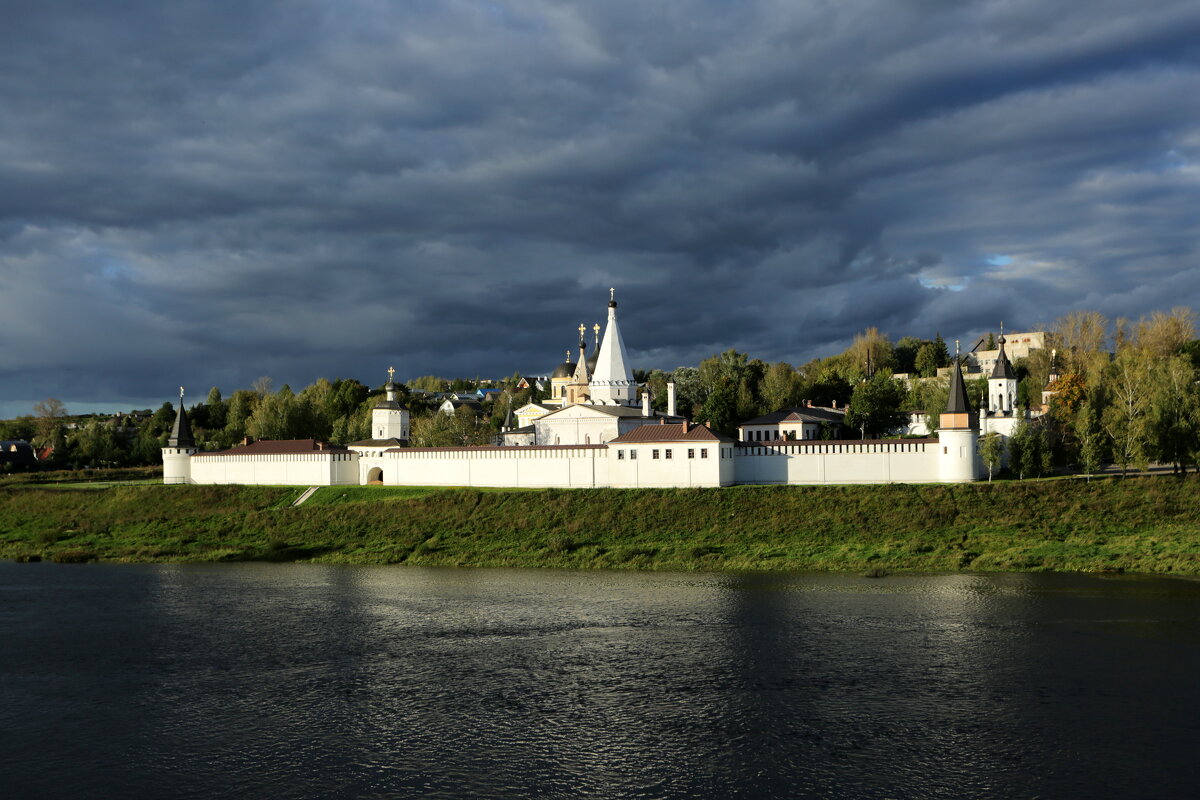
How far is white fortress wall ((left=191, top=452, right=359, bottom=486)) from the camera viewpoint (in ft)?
148

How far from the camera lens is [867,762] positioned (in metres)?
13.8

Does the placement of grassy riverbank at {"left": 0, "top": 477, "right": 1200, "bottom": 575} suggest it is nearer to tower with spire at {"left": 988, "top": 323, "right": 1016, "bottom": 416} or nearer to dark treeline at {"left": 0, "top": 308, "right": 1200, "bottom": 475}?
dark treeline at {"left": 0, "top": 308, "right": 1200, "bottom": 475}

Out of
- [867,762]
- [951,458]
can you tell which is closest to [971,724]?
[867,762]

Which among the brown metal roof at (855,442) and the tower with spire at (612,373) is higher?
the tower with spire at (612,373)

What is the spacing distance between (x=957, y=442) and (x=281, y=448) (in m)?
30.8

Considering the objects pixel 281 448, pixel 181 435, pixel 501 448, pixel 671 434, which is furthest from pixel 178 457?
pixel 671 434

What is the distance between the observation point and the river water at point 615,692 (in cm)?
1345

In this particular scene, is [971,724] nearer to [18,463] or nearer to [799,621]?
[799,621]

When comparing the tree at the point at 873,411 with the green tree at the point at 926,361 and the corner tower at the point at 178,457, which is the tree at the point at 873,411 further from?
the corner tower at the point at 178,457

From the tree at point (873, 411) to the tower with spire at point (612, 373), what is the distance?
38.3 ft

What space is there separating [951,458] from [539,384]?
89.0 meters

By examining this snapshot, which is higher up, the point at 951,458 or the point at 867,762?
the point at 951,458

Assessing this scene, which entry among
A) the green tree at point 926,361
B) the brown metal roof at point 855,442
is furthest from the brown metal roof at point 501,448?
the green tree at point 926,361

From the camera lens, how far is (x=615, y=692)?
671 inches
